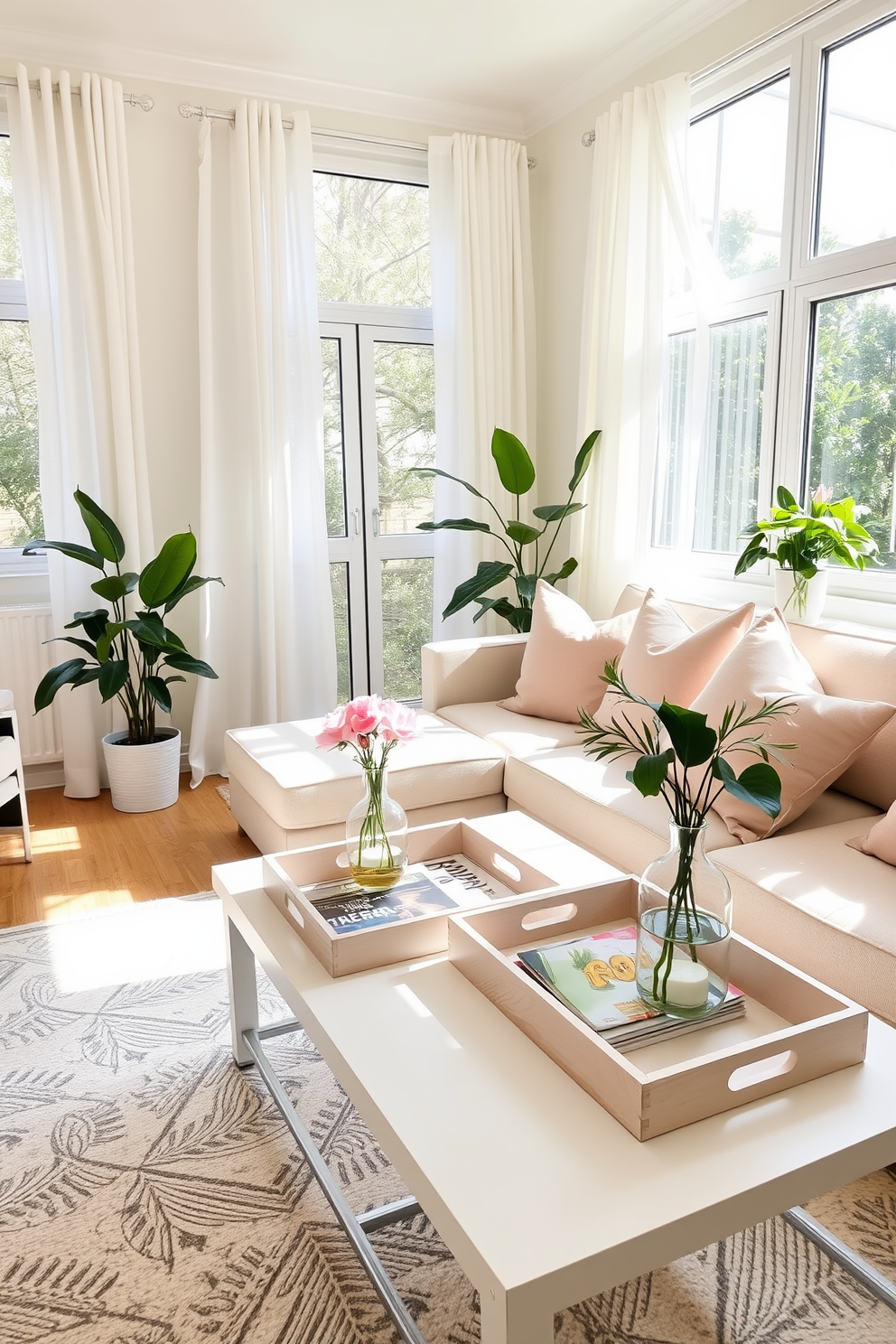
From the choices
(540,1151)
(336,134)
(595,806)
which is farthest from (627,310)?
(540,1151)

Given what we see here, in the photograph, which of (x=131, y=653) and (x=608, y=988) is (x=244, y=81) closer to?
(x=131, y=653)

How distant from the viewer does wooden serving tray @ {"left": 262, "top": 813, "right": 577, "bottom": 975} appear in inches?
62.2

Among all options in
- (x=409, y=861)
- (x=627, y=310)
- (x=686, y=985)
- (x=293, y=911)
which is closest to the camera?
(x=686, y=985)

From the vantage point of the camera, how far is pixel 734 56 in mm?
3344

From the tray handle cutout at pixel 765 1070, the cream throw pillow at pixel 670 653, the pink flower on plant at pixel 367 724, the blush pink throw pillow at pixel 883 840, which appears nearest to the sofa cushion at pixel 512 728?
the cream throw pillow at pixel 670 653

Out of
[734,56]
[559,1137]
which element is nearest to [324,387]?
[734,56]

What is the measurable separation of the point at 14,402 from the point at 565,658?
2.46 metres

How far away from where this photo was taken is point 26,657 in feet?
12.6

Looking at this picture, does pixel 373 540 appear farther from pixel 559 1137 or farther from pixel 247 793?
pixel 559 1137

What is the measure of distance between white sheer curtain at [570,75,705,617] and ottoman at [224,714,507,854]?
1.27 meters

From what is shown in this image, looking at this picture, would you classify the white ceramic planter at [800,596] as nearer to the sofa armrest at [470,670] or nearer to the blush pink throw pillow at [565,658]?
the blush pink throw pillow at [565,658]

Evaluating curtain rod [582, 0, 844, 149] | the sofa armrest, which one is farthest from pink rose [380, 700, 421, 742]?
curtain rod [582, 0, 844, 149]

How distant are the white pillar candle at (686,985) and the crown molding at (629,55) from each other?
3374mm

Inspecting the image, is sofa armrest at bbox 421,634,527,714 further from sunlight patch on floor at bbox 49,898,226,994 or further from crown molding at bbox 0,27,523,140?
crown molding at bbox 0,27,523,140
